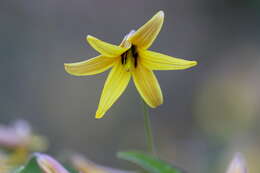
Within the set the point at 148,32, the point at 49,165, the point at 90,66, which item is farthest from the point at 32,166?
the point at 148,32

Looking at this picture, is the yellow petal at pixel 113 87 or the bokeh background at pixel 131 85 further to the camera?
the bokeh background at pixel 131 85

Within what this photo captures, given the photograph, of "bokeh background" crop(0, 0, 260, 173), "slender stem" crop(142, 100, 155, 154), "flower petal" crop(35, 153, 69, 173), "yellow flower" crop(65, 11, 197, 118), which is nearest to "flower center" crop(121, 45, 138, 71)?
"yellow flower" crop(65, 11, 197, 118)

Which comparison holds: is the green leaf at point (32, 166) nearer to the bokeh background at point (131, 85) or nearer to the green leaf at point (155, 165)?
the green leaf at point (155, 165)

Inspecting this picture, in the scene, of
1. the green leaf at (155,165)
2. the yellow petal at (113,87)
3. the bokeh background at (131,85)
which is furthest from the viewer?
the bokeh background at (131,85)

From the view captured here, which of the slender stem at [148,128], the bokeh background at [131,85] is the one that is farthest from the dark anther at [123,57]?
the bokeh background at [131,85]

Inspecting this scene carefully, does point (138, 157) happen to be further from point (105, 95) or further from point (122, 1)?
point (122, 1)

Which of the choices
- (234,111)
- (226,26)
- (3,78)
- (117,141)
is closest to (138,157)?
(234,111)

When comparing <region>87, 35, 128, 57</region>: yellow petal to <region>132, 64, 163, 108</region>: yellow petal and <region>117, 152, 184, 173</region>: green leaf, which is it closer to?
<region>132, 64, 163, 108</region>: yellow petal

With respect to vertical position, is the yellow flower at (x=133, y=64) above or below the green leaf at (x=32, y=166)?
above
